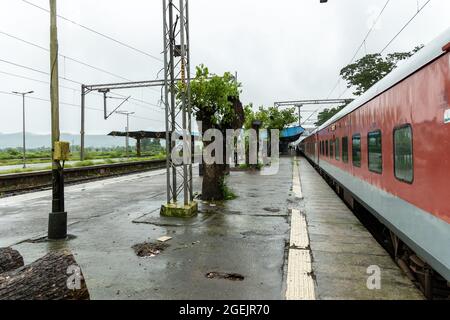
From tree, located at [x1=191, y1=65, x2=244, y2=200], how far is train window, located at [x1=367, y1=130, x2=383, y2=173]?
14.5 ft

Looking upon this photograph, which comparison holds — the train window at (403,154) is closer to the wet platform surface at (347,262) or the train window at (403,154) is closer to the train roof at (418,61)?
the train roof at (418,61)

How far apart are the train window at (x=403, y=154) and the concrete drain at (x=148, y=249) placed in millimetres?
3919

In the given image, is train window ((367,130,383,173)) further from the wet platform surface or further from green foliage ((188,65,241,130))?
green foliage ((188,65,241,130))

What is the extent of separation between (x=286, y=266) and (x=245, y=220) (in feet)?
10.6

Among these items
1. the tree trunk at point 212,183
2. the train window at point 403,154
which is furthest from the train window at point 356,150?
the tree trunk at point 212,183

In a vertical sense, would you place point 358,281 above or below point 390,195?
below

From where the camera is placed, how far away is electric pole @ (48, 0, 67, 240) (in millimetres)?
6820

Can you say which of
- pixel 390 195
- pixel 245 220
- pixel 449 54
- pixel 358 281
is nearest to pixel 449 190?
pixel 449 54

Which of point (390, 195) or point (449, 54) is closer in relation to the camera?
point (449, 54)

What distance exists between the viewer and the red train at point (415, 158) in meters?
3.52

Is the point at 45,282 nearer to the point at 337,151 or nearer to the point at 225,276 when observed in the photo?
the point at 225,276

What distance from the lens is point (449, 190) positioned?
3.38m
